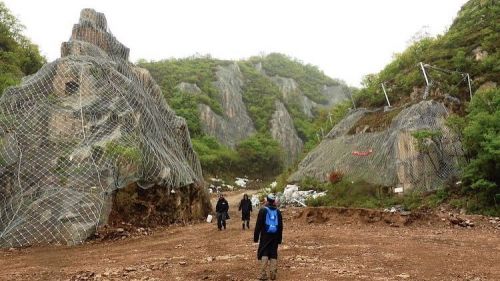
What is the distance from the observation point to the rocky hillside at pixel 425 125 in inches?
710

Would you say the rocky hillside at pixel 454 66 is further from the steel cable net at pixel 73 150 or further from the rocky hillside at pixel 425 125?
the steel cable net at pixel 73 150

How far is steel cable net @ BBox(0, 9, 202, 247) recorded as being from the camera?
12117 mm

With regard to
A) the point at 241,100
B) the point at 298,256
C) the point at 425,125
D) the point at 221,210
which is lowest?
the point at 298,256

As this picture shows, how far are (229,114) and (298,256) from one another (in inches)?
2230

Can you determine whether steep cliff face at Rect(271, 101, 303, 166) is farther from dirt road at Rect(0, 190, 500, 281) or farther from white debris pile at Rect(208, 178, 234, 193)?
dirt road at Rect(0, 190, 500, 281)

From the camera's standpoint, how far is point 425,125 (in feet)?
65.9

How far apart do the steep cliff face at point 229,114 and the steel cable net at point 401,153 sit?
113ft

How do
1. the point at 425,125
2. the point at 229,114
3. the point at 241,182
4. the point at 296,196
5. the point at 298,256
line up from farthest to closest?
1. the point at 229,114
2. the point at 241,182
3. the point at 296,196
4. the point at 425,125
5. the point at 298,256

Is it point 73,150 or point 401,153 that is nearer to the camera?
point 73,150

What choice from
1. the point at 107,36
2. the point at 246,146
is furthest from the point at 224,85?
the point at 107,36

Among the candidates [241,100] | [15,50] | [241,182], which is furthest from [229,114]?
[15,50]

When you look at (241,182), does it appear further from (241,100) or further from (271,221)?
(271,221)

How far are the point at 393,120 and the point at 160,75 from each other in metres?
49.3

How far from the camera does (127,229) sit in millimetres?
13422
